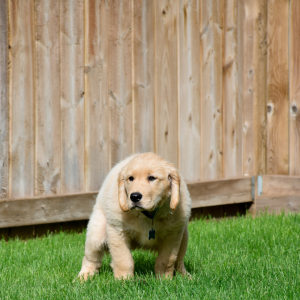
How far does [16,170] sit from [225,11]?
3288mm

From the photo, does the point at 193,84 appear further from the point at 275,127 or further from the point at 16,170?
the point at 16,170

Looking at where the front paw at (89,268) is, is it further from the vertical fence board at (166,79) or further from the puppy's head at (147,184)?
the vertical fence board at (166,79)

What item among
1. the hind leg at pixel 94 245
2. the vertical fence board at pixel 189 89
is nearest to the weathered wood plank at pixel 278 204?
the vertical fence board at pixel 189 89

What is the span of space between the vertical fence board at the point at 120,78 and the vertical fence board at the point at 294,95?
2.21 m

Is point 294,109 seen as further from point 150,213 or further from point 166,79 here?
point 150,213

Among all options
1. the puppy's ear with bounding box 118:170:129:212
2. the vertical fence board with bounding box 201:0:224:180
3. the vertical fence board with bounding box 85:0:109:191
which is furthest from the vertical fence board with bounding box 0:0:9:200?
the vertical fence board with bounding box 201:0:224:180

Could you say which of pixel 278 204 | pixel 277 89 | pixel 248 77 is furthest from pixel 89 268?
pixel 277 89

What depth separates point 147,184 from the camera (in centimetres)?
331

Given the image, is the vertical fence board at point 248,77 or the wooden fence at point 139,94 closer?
the wooden fence at point 139,94

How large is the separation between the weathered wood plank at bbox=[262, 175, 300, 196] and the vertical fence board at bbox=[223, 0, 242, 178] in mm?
465

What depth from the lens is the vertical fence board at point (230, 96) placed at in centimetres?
618

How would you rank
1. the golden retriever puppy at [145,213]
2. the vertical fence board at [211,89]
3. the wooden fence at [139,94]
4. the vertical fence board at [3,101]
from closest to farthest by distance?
1. the golden retriever puppy at [145,213]
2. the vertical fence board at [3,101]
3. the wooden fence at [139,94]
4. the vertical fence board at [211,89]

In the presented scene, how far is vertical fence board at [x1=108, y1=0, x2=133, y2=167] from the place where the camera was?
5387mm

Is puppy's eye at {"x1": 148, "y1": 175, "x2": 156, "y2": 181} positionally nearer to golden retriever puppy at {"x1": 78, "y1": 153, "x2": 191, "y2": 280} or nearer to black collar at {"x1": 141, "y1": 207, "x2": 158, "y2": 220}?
golden retriever puppy at {"x1": 78, "y1": 153, "x2": 191, "y2": 280}
